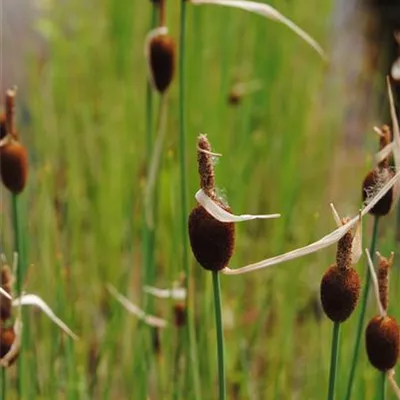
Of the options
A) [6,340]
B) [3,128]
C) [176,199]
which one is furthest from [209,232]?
[176,199]

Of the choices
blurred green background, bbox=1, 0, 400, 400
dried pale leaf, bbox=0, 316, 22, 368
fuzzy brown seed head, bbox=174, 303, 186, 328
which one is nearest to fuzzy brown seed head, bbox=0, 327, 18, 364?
dried pale leaf, bbox=0, 316, 22, 368

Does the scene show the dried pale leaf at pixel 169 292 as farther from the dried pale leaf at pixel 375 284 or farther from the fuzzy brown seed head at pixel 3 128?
the dried pale leaf at pixel 375 284

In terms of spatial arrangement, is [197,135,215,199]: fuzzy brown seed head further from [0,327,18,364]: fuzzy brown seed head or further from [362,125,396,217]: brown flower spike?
[0,327,18,364]: fuzzy brown seed head

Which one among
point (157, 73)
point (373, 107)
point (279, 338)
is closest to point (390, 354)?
point (157, 73)

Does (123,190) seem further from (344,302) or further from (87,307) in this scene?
(344,302)

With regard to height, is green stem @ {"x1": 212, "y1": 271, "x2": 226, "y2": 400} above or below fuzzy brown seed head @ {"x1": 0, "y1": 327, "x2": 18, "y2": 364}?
above
